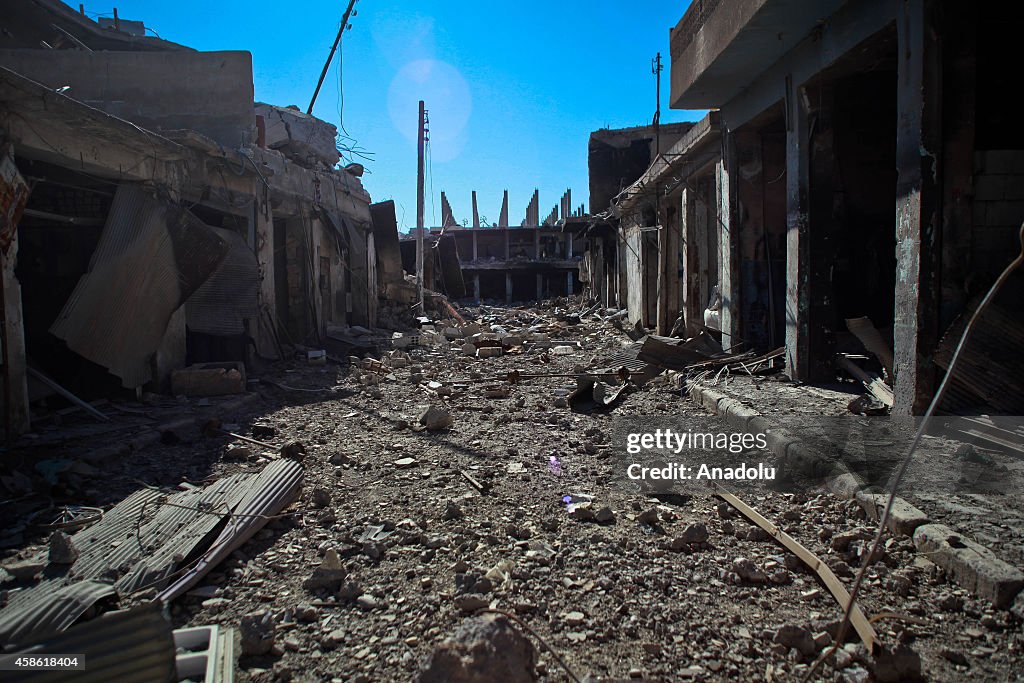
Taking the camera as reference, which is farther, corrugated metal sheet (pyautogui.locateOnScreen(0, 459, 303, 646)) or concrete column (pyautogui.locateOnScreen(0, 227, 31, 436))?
concrete column (pyautogui.locateOnScreen(0, 227, 31, 436))

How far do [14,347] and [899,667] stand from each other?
6.49 meters

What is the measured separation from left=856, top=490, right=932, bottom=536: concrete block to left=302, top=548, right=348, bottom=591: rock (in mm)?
2588

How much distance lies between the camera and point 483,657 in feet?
6.08

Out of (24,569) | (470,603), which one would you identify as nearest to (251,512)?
(24,569)

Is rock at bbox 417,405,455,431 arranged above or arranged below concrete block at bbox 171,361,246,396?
below

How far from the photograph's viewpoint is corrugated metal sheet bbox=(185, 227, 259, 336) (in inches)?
335

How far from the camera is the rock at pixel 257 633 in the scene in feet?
7.30

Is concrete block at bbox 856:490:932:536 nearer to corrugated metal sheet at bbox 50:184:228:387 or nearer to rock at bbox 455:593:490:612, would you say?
rock at bbox 455:593:490:612

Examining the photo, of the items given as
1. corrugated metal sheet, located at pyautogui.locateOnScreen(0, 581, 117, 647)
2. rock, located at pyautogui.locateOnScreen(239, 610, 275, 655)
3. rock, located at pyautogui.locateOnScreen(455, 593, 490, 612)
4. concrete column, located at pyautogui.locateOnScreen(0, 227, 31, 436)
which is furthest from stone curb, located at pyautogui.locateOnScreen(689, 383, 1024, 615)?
concrete column, located at pyautogui.locateOnScreen(0, 227, 31, 436)

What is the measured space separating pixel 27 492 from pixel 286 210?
881cm

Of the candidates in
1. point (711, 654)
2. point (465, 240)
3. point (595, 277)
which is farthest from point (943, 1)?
point (465, 240)

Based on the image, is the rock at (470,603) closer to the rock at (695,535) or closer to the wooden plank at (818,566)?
the rock at (695,535)

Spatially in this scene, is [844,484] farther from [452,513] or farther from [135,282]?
[135,282]

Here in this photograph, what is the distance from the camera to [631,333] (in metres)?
14.1
